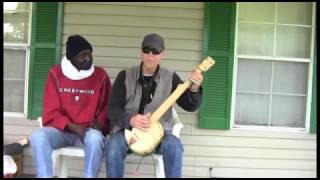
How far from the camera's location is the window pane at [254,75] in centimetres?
455

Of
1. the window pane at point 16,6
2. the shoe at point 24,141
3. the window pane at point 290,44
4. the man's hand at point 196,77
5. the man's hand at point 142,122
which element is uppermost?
the window pane at point 16,6

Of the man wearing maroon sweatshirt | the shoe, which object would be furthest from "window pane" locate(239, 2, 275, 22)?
the shoe

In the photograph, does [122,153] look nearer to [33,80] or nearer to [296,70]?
[33,80]

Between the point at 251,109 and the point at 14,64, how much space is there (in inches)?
78.2

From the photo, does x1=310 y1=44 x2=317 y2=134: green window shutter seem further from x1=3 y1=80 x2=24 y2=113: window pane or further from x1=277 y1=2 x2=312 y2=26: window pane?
x1=3 y1=80 x2=24 y2=113: window pane

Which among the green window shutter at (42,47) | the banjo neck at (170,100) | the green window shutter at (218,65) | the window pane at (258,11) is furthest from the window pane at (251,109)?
the green window shutter at (42,47)

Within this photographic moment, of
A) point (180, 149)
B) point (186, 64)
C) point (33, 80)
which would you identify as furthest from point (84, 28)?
point (180, 149)

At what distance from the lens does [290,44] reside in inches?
180

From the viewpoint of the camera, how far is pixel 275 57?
4551mm

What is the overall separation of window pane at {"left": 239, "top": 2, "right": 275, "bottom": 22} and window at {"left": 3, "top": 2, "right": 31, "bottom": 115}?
1.77 m

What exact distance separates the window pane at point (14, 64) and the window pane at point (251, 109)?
1.79 m

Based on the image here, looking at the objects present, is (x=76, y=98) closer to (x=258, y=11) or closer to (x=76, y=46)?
(x=76, y=46)

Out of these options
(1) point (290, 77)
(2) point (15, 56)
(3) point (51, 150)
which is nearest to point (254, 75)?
(1) point (290, 77)

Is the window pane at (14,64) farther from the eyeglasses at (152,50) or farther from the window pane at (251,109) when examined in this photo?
the window pane at (251,109)
